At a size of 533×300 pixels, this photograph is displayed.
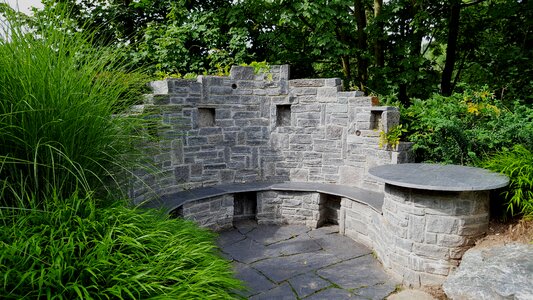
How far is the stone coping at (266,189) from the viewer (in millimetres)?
4070

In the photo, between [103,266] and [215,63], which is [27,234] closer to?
[103,266]

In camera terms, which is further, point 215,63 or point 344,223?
point 215,63

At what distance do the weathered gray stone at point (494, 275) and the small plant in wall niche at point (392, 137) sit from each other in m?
1.51

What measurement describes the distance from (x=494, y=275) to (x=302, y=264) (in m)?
1.67

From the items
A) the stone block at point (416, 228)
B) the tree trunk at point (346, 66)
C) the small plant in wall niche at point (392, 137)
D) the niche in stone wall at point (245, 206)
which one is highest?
the tree trunk at point (346, 66)

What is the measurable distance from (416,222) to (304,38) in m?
4.65

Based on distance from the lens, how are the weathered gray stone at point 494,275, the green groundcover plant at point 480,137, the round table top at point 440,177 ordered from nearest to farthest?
the weathered gray stone at point 494,275 → the round table top at point 440,177 → the green groundcover plant at point 480,137

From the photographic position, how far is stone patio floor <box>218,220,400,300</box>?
3.15 meters

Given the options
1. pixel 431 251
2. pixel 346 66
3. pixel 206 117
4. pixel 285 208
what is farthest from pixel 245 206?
pixel 346 66

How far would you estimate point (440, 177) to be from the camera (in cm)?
330

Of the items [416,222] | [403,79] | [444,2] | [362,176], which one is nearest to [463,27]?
[444,2]

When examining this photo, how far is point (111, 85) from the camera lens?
9.00 ft

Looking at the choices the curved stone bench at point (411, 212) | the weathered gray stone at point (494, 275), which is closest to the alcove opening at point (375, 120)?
the curved stone bench at point (411, 212)

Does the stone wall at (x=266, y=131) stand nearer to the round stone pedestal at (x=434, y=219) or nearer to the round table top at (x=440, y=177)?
the round table top at (x=440, y=177)
